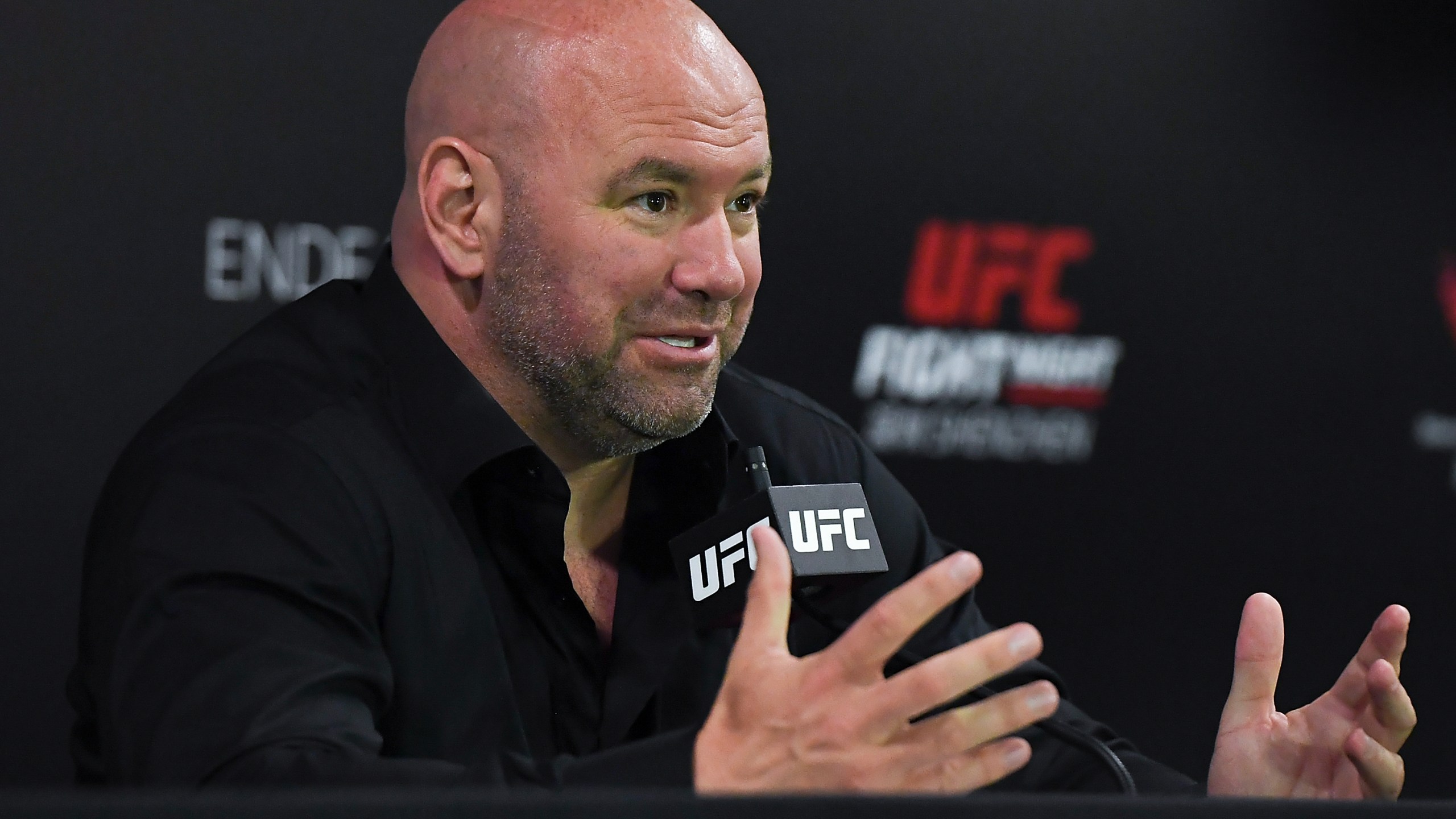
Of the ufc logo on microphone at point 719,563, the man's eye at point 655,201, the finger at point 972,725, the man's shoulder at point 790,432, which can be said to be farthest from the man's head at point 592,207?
the finger at point 972,725

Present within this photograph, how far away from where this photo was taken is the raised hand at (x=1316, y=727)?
4.27 ft

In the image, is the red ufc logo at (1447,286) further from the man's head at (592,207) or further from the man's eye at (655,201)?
the man's eye at (655,201)

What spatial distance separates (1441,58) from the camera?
123 inches

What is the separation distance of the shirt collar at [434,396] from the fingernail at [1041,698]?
26.9 inches

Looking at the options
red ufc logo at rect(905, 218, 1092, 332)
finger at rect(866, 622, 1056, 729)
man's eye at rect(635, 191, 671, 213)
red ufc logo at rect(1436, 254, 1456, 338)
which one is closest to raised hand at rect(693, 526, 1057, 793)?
finger at rect(866, 622, 1056, 729)

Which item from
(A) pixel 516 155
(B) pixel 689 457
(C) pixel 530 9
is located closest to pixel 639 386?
(B) pixel 689 457

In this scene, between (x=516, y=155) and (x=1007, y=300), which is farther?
(x=1007, y=300)

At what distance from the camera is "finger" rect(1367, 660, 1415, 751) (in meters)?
1.29

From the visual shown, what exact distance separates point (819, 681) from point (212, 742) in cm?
48

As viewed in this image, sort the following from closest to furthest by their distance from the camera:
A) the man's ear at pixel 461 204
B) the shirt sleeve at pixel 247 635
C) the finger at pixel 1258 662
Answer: the shirt sleeve at pixel 247 635 → the finger at pixel 1258 662 → the man's ear at pixel 461 204

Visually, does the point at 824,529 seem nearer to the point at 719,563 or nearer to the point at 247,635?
the point at 719,563

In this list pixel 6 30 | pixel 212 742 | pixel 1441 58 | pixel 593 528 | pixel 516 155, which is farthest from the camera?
pixel 1441 58

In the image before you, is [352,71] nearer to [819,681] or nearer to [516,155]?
[516,155]

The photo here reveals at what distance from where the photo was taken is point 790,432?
188cm
